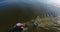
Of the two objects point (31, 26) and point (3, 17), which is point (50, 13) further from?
point (3, 17)

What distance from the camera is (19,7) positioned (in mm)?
2773

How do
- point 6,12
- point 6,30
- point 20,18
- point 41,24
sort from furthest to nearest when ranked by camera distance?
point 6,12 → point 20,18 → point 41,24 → point 6,30

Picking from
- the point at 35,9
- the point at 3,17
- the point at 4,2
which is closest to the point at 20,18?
the point at 3,17

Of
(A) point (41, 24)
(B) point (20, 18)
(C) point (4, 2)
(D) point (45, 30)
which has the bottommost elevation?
(D) point (45, 30)

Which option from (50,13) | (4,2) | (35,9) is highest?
(4,2)

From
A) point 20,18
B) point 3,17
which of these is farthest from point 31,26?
point 3,17

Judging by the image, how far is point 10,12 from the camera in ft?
8.45

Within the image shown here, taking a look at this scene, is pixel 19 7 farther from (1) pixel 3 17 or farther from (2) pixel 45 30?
(2) pixel 45 30

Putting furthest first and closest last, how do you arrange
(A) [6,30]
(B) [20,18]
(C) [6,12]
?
(C) [6,12] → (B) [20,18] → (A) [6,30]

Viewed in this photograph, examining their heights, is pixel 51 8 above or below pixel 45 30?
above

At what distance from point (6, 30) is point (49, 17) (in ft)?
2.93

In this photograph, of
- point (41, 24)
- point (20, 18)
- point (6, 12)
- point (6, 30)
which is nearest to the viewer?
point (6, 30)

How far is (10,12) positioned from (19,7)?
290 millimetres

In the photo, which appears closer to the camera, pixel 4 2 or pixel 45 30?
pixel 45 30
